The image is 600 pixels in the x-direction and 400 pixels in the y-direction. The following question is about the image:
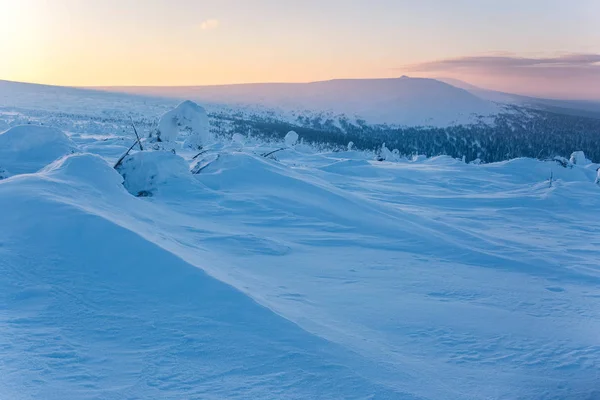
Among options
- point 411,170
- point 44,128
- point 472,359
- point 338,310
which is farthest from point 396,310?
point 411,170

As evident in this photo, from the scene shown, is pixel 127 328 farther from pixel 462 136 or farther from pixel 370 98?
pixel 370 98

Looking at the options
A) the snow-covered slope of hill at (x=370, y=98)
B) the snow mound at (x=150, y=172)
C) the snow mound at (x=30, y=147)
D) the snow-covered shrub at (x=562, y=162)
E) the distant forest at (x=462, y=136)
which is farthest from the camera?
Answer: the snow-covered slope of hill at (x=370, y=98)

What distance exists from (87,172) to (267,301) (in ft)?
11.3

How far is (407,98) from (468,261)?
493ft

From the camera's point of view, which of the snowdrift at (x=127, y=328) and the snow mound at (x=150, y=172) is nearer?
the snowdrift at (x=127, y=328)

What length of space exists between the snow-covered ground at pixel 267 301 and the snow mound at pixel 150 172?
0.17 ft

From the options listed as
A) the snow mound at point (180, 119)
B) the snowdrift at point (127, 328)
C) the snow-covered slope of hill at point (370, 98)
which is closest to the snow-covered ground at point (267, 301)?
the snowdrift at point (127, 328)

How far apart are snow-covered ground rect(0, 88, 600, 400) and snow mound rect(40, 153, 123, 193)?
0.8 inches

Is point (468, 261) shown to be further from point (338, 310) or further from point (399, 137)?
point (399, 137)

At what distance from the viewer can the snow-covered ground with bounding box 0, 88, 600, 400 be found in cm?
280

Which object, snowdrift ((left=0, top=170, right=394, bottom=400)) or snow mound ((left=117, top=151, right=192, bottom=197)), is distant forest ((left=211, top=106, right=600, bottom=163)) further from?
snowdrift ((left=0, top=170, right=394, bottom=400))

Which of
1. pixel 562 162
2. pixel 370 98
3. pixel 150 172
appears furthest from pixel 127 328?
pixel 370 98

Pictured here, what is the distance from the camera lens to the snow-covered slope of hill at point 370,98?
131875mm

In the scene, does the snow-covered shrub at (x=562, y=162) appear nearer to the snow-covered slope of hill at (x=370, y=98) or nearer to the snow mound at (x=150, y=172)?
the snow mound at (x=150, y=172)
